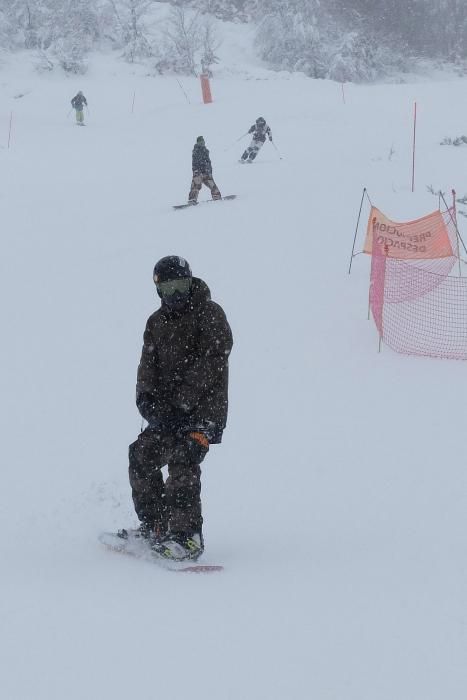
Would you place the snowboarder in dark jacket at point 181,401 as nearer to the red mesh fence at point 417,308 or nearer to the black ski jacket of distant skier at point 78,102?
the red mesh fence at point 417,308

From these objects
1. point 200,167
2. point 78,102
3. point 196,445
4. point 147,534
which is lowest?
point 147,534

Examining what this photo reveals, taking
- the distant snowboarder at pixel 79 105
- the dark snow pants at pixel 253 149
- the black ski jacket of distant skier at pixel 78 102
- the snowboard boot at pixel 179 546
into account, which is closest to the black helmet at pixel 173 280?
the snowboard boot at pixel 179 546

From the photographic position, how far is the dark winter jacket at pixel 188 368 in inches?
171

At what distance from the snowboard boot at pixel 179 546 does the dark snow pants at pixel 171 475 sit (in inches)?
1.4

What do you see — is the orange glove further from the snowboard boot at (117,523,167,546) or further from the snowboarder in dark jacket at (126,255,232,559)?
the snowboard boot at (117,523,167,546)

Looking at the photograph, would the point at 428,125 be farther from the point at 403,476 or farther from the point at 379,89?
the point at 403,476

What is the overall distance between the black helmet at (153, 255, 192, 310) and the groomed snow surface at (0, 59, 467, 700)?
1.57 meters

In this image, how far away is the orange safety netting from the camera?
1102cm

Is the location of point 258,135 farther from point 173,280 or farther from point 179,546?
point 179,546

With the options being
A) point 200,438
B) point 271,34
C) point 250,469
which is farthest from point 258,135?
point 271,34

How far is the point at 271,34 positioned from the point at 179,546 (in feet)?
155

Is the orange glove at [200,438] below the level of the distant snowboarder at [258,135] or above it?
below

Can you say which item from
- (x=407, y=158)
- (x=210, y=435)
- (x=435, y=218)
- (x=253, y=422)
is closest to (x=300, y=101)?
(x=407, y=158)

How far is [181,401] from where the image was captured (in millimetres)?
4402
